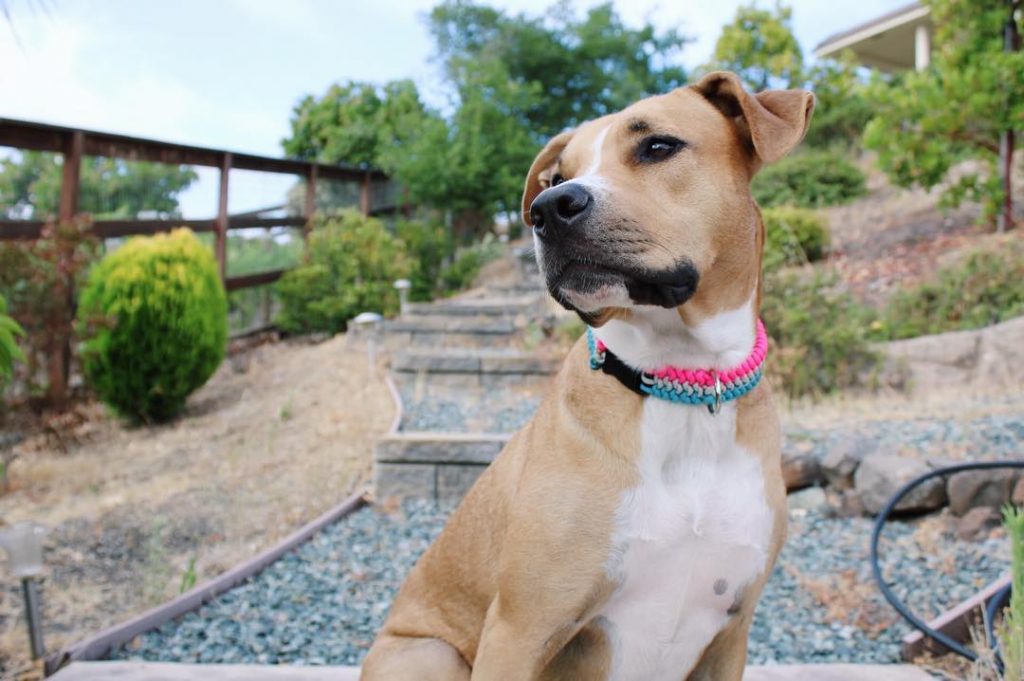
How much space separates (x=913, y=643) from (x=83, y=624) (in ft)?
10.6

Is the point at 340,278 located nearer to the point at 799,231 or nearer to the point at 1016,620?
the point at 799,231

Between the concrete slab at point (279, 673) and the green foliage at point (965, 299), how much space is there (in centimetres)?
585

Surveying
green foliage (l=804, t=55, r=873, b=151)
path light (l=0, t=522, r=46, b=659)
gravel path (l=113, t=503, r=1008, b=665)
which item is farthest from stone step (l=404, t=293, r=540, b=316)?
green foliage (l=804, t=55, r=873, b=151)

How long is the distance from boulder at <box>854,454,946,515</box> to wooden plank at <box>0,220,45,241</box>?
20.5 feet

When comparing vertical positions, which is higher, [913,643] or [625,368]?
[625,368]

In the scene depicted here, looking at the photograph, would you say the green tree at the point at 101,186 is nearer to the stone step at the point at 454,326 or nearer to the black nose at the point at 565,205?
the stone step at the point at 454,326

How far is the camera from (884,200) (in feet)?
47.6

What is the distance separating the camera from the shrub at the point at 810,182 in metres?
14.3

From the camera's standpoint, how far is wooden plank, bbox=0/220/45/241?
667 centimetres

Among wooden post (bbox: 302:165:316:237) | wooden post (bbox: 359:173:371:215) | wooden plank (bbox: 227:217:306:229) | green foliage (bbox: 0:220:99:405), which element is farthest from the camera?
wooden post (bbox: 359:173:371:215)

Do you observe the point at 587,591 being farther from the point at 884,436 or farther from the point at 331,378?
the point at 331,378

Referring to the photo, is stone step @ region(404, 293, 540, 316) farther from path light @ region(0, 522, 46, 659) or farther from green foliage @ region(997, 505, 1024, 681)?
green foliage @ region(997, 505, 1024, 681)

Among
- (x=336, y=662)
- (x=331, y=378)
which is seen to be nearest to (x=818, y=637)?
(x=336, y=662)

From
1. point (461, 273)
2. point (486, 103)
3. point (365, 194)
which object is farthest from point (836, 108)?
point (365, 194)
